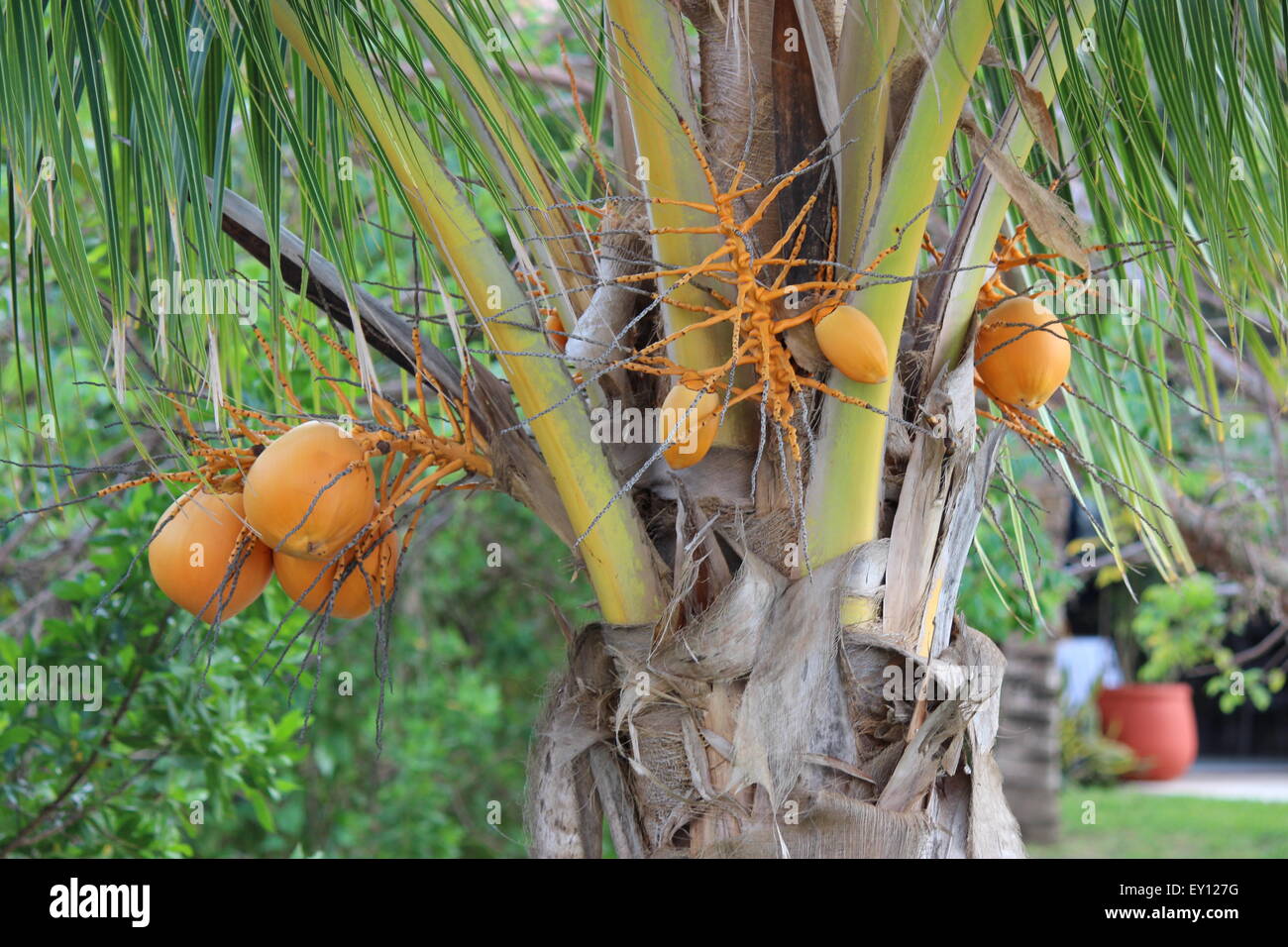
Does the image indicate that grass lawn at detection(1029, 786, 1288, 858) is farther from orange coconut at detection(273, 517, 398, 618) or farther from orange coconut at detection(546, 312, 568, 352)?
orange coconut at detection(273, 517, 398, 618)

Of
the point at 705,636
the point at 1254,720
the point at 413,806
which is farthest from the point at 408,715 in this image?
the point at 1254,720

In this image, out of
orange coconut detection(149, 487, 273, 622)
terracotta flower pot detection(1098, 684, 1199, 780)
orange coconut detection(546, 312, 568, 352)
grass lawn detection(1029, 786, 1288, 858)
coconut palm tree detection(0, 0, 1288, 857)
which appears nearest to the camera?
coconut palm tree detection(0, 0, 1288, 857)

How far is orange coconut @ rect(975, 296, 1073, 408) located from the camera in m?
1.54

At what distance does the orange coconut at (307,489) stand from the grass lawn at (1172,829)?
5066mm

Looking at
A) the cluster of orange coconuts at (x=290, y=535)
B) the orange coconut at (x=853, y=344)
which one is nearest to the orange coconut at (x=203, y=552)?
Answer: the cluster of orange coconuts at (x=290, y=535)

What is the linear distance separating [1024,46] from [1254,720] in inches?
351

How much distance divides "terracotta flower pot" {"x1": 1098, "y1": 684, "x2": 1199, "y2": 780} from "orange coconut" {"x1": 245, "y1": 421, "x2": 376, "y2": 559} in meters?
7.91

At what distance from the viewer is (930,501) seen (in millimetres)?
1496

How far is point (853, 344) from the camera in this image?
4.42ft

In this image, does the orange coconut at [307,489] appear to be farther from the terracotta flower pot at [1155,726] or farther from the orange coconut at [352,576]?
the terracotta flower pot at [1155,726]

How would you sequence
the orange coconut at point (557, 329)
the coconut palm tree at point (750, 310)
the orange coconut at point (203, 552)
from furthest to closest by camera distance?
1. the orange coconut at point (557, 329)
2. the orange coconut at point (203, 552)
3. the coconut palm tree at point (750, 310)

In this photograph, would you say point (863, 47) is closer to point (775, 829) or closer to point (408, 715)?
point (775, 829)

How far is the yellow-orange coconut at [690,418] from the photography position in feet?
4.52

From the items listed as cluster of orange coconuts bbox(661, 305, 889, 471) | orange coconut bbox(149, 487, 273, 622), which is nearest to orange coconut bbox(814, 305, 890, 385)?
cluster of orange coconuts bbox(661, 305, 889, 471)
